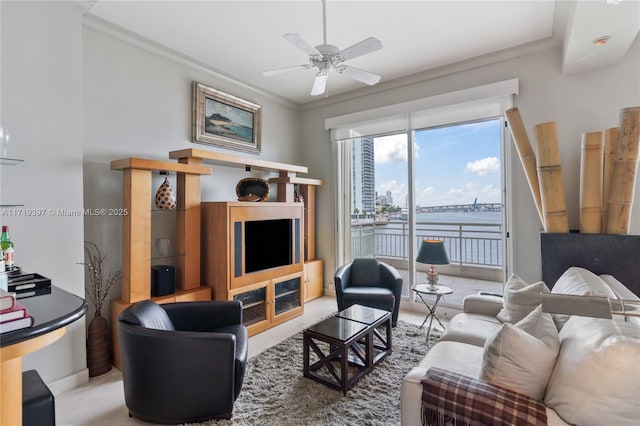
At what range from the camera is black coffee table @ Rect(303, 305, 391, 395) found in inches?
87.2

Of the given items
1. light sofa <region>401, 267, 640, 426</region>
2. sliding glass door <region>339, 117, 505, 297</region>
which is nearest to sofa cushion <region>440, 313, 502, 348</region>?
light sofa <region>401, 267, 640, 426</region>

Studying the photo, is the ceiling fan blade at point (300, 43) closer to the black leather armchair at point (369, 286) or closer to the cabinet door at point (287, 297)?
the black leather armchair at point (369, 286)

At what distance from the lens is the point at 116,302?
106 inches

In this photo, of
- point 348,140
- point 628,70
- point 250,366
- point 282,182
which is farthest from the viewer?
point 348,140

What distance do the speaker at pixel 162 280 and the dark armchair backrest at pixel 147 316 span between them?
656 millimetres

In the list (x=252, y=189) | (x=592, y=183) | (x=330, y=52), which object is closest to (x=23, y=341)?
(x=330, y=52)

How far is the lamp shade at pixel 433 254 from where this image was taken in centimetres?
304

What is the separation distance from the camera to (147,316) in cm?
202

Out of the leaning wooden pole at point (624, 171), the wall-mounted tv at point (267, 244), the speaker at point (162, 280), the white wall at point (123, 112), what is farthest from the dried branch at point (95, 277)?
the leaning wooden pole at point (624, 171)

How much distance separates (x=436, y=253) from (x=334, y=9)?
2.42 meters

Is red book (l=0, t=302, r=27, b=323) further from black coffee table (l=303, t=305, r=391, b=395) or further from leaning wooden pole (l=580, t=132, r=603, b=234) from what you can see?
leaning wooden pole (l=580, t=132, r=603, b=234)

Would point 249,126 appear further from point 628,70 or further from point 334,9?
point 628,70

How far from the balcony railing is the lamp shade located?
921 millimetres

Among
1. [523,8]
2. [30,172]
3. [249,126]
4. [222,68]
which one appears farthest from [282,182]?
[523,8]
